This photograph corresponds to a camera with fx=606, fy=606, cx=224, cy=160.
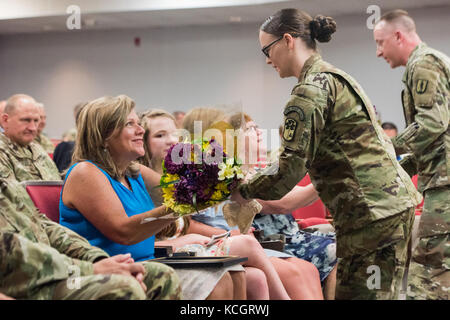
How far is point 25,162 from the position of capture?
15.4ft

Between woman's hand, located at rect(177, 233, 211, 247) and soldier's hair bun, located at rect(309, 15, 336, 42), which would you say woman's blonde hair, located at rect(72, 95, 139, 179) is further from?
soldier's hair bun, located at rect(309, 15, 336, 42)

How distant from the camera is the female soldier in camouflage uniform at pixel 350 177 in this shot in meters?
2.04

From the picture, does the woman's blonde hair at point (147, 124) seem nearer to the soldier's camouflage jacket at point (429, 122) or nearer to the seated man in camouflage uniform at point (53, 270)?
the seated man in camouflage uniform at point (53, 270)

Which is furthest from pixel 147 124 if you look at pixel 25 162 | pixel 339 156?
pixel 25 162

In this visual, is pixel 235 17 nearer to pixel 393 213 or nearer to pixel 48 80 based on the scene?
pixel 48 80

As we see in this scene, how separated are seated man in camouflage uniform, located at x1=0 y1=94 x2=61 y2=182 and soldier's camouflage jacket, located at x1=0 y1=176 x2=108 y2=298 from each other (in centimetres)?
271

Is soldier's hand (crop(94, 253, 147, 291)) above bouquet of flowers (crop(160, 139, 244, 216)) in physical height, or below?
below

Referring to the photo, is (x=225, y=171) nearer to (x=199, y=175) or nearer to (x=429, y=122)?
(x=199, y=175)

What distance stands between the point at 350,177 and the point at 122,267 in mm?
817

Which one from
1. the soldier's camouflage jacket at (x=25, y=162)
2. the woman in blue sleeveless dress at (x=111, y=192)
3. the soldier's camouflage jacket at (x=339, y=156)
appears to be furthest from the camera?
the soldier's camouflage jacket at (x=25, y=162)

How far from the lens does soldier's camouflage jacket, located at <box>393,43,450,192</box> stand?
301 cm

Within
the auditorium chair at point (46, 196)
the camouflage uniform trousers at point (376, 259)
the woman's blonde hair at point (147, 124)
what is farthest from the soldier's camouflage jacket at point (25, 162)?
the camouflage uniform trousers at point (376, 259)

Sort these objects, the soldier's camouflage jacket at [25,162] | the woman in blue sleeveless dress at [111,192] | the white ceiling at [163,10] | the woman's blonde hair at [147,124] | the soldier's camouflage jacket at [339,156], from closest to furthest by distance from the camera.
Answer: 1. the soldier's camouflage jacket at [339,156]
2. the woman in blue sleeveless dress at [111,192]
3. the woman's blonde hair at [147,124]
4. the soldier's camouflage jacket at [25,162]
5. the white ceiling at [163,10]

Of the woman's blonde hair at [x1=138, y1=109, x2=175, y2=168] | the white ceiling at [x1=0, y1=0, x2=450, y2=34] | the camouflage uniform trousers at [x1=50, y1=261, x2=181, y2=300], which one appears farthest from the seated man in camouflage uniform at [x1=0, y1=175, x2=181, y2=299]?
the white ceiling at [x1=0, y1=0, x2=450, y2=34]
